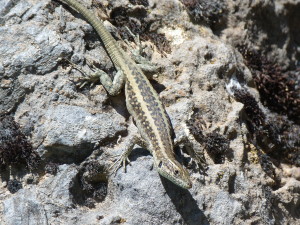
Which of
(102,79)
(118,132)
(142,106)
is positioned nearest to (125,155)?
(118,132)

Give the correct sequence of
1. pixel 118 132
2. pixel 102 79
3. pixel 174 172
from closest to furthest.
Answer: pixel 174 172 < pixel 118 132 < pixel 102 79

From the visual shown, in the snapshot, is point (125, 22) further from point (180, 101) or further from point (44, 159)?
point (44, 159)

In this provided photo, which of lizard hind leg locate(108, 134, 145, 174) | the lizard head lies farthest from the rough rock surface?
the lizard head

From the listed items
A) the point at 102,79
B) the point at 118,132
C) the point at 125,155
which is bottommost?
the point at 125,155

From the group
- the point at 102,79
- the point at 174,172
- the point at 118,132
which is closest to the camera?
the point at 174,172

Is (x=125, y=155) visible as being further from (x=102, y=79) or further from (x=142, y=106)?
(x=102, y=79)

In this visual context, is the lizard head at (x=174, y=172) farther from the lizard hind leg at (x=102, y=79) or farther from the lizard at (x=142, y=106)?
the lizard hind leg at (x=102, y=79)

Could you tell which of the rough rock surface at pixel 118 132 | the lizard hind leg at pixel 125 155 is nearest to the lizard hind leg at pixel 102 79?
the rough rock surface at pixel 118 132
